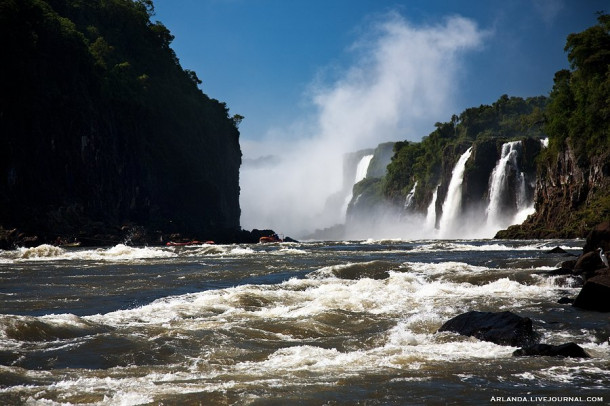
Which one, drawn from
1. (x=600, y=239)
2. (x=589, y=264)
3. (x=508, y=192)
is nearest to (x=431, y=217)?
(x=508, y=192)

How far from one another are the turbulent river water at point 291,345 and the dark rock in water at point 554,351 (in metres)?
0.28

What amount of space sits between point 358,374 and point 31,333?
6.49 metres

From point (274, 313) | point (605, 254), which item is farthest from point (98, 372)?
point (605, 254)

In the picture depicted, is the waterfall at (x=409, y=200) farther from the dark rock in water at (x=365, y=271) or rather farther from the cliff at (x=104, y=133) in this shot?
the dark rock in water at (x=365, y=271)

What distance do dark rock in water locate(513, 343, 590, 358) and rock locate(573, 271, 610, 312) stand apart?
189 inches

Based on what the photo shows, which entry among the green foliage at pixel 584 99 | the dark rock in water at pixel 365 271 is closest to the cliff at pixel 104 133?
the dark rock in water at pixel 365 271

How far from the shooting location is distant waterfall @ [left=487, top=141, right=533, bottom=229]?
82.8m

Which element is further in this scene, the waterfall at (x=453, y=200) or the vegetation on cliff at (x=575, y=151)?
the waterfall at (x=453, y=200)

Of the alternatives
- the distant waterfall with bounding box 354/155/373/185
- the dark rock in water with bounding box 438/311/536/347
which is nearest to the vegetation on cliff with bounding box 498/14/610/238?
the dark rock in water with bounding box 438/311/536/347

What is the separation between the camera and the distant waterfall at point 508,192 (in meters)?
82.8

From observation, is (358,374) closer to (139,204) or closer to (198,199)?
(139,204)

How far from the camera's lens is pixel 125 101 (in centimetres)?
8575

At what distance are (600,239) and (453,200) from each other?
79.2 meters

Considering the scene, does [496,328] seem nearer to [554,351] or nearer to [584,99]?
[554,351]
